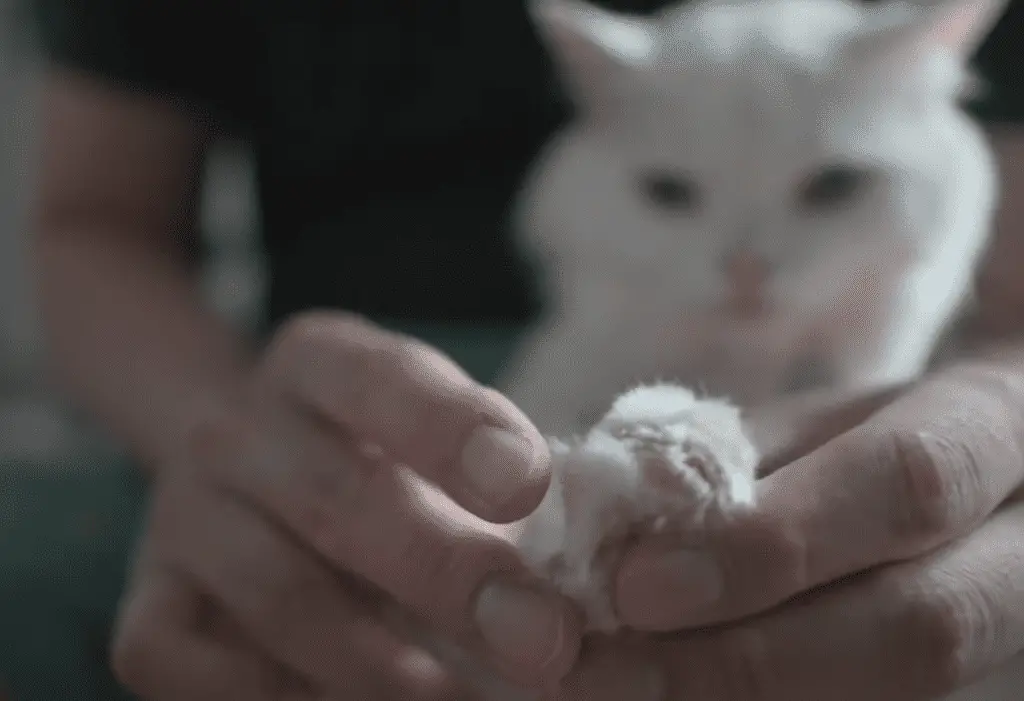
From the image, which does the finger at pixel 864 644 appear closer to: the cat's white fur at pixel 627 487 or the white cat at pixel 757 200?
the cat's white fur at pixel 627 487

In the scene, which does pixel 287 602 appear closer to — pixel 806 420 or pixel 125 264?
pixel 806 420

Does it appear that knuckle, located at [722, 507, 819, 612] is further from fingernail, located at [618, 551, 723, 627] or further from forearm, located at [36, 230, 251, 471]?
forearm, located at [36, 230, 251, 471]

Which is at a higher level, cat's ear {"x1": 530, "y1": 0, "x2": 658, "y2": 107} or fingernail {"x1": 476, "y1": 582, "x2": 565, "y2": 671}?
cat's ear {"x1": 530, "y1": 0, "x2": 658, "y2": 107}

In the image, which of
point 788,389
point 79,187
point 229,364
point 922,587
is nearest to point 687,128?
point 788,389

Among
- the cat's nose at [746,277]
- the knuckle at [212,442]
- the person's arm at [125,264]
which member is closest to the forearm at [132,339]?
the person's arm at [125,264]

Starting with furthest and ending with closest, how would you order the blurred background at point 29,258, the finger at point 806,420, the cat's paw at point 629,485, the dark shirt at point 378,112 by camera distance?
the blurred background at point 29,258 < the dark shirt at point 378,112 < the finger at point 806,420 < the cat's paw at point 629,485

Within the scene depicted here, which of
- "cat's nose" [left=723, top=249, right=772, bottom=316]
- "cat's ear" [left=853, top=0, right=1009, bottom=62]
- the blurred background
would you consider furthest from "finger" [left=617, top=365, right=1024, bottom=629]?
the blurred background
